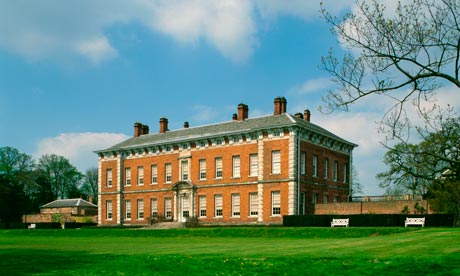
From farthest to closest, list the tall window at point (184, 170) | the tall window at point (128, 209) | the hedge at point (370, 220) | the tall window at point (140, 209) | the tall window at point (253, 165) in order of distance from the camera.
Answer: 1. the tall window at point (128, 209)
2. the tall window at point (140, 209)
3. the tall window at point (184, 170)
4. the tall window at point (253, 165)
5. the hedge at point (370, 220)

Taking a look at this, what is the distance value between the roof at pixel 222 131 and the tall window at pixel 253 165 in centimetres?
225

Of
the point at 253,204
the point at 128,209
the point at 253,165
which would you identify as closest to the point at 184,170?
the point at 253,165

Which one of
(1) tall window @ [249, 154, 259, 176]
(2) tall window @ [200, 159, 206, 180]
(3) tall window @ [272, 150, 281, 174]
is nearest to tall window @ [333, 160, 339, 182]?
(3) tall window @ [272, 150, 281, 174]

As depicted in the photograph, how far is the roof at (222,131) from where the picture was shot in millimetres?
42750

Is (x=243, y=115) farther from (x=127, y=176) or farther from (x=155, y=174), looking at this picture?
(x=127, y=176)

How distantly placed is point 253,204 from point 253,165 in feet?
10.5

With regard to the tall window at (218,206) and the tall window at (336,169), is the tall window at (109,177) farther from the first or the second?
the tall window at (336,169)

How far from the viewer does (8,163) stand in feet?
294

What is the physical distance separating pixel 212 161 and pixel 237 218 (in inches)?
220

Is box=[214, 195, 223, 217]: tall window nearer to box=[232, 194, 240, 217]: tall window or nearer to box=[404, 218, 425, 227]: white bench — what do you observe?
box=[232, 194, 240, 217]: tall window

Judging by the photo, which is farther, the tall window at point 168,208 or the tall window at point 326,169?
the tall window at point 168,208

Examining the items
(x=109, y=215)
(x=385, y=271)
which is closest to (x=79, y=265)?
(x=385, y=271)

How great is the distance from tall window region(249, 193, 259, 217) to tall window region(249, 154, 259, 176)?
1.73 m

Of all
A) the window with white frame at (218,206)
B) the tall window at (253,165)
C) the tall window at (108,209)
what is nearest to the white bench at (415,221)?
the tall window at (253,165)
